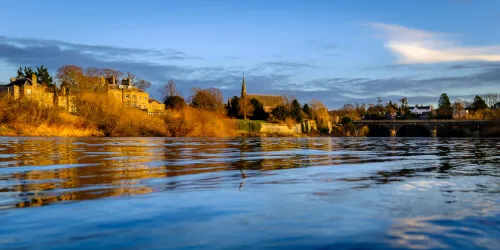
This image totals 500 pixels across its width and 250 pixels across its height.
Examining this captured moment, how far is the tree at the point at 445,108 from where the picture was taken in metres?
143

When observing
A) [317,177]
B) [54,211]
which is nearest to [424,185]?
[317,177]

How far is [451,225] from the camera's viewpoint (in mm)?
4461

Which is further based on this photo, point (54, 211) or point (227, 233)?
point (54, 211)

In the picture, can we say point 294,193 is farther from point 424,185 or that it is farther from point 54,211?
point 54,211

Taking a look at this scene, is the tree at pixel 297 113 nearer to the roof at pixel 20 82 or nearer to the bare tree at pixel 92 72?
the bare tree at pixel 92 72

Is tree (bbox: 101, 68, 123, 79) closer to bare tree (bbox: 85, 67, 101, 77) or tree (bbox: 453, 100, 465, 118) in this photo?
bare tree (bbox: 85, 67, 101, 77)

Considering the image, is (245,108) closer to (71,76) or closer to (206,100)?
(206,100)

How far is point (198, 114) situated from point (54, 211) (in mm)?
56077

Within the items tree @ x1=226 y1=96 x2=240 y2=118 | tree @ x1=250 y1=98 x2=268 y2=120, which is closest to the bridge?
tree @ x1=250 y1=98 x2=268 y2=120

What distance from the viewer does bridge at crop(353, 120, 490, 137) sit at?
91.6 meters

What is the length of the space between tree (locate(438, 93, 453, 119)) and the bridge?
34.3 metres

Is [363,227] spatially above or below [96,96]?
below

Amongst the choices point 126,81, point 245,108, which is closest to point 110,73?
point 126,81

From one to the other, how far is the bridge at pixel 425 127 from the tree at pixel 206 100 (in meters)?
42.3
